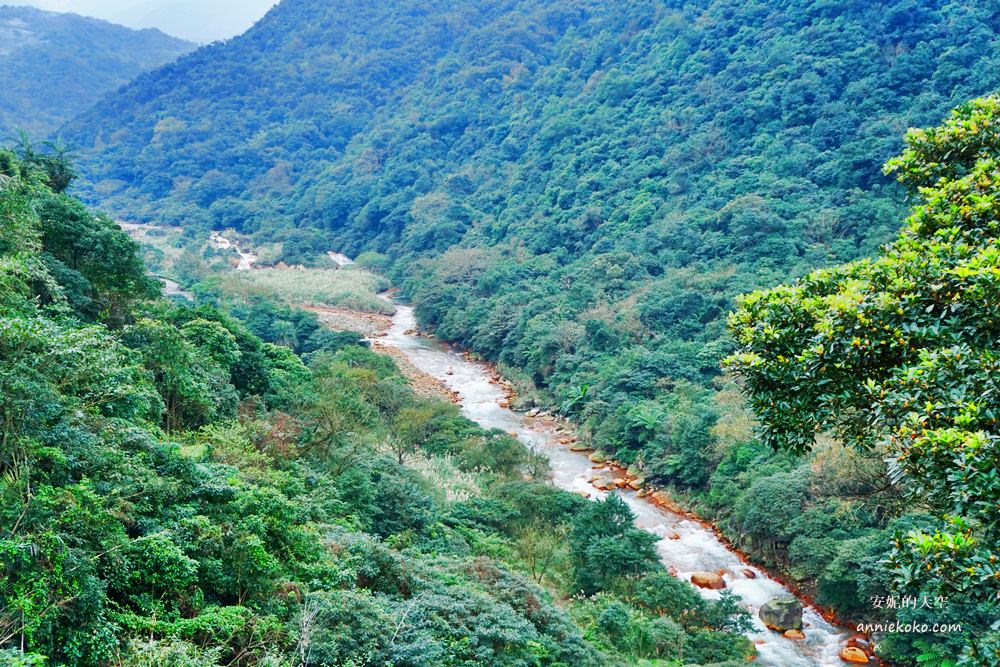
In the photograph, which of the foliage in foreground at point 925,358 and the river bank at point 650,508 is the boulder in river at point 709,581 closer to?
the river bank at point 650,508

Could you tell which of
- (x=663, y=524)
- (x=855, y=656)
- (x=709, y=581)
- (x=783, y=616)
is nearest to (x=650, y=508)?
(x=663, y=524)

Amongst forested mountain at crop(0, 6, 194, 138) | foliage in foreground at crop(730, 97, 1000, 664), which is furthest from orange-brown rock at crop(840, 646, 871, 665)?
forested mountain at crop(0, 6, 194, 138)

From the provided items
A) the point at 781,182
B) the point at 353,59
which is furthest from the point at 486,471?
the point at 353,59

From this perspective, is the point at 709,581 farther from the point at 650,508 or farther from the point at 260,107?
the point at 260,107

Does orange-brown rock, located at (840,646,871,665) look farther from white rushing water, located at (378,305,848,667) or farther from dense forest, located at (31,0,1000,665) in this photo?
dense forest, located at (31,0,1000,665)

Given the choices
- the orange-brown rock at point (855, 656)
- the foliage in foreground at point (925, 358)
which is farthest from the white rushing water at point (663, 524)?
the foliage in foreground at point (925, 358)

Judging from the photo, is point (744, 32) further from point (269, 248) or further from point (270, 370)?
point (270, 370)
